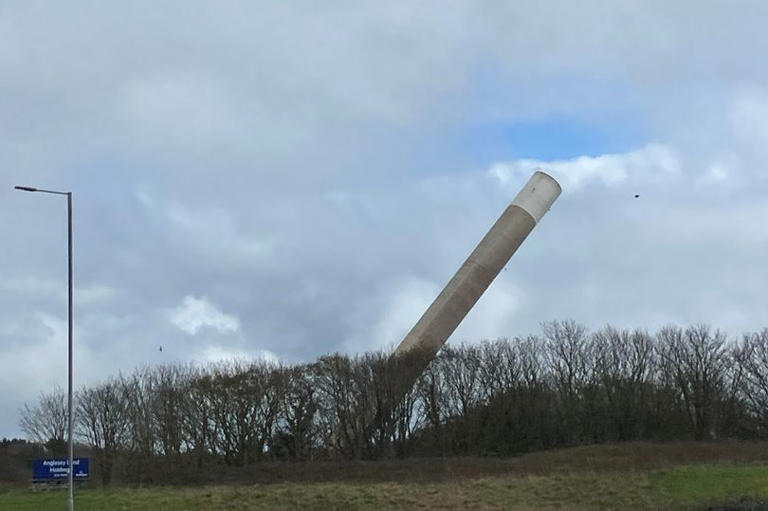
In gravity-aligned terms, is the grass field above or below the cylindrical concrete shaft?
below

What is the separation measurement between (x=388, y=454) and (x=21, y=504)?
897 inches

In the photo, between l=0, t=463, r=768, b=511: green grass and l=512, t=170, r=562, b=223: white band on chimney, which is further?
l=512, t=170, r=562, b=223: white band on chimney

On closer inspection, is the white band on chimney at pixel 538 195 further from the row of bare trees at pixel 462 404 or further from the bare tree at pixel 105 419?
the bare tree at pixel 105 419

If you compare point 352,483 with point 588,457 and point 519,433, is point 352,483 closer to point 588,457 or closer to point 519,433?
point 588,457

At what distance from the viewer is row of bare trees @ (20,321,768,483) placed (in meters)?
58.2

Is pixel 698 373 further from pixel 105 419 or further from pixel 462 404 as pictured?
pixel 105 419

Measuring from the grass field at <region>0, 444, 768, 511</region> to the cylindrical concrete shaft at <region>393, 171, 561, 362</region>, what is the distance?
16.7 metres

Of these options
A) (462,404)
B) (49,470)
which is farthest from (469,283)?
(49,470)

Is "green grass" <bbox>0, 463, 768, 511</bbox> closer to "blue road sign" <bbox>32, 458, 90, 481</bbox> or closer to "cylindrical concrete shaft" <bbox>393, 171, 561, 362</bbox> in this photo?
"blue road sign" <bbox>32, 458, 90, 481</bbox>

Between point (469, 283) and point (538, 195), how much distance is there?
28.4 ft

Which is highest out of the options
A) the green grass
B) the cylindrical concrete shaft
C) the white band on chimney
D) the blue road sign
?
the white band on chimney

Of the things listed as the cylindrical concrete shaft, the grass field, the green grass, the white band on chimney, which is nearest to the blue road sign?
the grass field

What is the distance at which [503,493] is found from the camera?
3594 centimetres

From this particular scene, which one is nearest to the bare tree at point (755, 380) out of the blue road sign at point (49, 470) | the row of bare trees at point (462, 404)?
the row of bare trees at point (462, 404)
